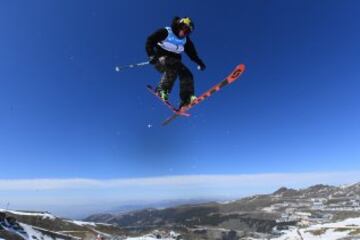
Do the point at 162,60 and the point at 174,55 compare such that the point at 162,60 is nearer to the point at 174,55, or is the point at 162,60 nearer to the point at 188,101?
the point at 174,55

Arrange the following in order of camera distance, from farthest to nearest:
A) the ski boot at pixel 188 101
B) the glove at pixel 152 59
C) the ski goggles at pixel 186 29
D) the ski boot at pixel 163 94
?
the ski boot at pixel 163 94 < the ski boot at pixel 188 101 < the glove at pixel 152 59 < the ski goggles at pixel 186 29

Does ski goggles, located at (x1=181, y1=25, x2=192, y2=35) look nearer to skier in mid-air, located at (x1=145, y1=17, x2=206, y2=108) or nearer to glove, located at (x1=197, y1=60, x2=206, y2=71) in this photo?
skier in mid-air, located at (x1=145, y1=17, x2=206, y2=108)

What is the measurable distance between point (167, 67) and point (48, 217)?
596ft

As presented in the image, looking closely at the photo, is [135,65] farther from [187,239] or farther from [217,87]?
[187,239]

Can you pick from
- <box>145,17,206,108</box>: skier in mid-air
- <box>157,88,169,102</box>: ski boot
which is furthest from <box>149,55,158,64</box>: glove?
<box>157,88,169,102</box>: ski boot

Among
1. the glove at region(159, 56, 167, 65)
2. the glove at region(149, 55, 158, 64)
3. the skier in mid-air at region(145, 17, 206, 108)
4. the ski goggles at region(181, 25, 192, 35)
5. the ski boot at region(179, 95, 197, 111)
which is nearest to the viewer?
the ski goggles at region(181, 25, 192, 35)

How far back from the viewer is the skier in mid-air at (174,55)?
19234 mm

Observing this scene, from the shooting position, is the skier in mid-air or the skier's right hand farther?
the skier's right hand

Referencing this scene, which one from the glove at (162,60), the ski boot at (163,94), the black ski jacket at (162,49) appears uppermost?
the black ski jacket at (162,49)

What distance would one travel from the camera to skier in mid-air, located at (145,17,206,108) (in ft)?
63.1

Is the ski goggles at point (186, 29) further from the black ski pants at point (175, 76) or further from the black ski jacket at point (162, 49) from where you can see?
the black ski pants at point (175, 76)

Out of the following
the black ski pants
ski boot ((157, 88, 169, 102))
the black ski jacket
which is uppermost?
the black ski jacket

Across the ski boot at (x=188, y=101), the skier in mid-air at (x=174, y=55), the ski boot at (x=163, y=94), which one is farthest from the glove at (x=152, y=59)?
the ski boot at (x=188, y=101)

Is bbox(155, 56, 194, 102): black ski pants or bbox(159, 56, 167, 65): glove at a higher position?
bbox(159, 56, 167, 65): glove
